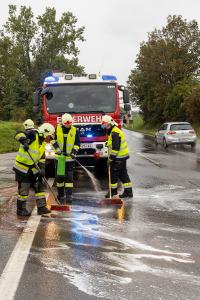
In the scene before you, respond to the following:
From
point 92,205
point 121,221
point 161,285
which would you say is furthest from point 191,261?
point 92,205

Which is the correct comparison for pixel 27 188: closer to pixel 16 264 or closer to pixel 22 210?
pixel 22 210

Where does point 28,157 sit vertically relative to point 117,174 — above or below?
above

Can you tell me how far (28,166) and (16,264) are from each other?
3.14 m

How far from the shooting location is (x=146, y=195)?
10.3 metres

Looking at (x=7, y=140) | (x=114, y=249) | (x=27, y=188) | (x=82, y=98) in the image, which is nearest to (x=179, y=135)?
(x=7, y=140)

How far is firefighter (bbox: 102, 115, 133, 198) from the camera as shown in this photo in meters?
9.95

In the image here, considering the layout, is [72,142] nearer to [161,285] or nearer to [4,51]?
[161,285]

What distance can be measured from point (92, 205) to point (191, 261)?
12.5 ft

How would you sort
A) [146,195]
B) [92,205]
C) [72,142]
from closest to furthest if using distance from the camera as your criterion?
[92,205] → [72,142] → [146,195]

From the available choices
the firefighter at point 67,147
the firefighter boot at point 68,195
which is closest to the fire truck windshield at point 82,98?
the firefighter at point 67,147

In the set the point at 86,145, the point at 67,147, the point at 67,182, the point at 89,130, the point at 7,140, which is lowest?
the point at 67,182

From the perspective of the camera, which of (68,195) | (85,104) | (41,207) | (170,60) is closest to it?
(41,207)

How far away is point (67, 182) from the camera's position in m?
9.62

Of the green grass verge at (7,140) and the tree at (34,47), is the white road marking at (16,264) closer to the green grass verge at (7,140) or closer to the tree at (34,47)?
the green grass verge at (7,140)
